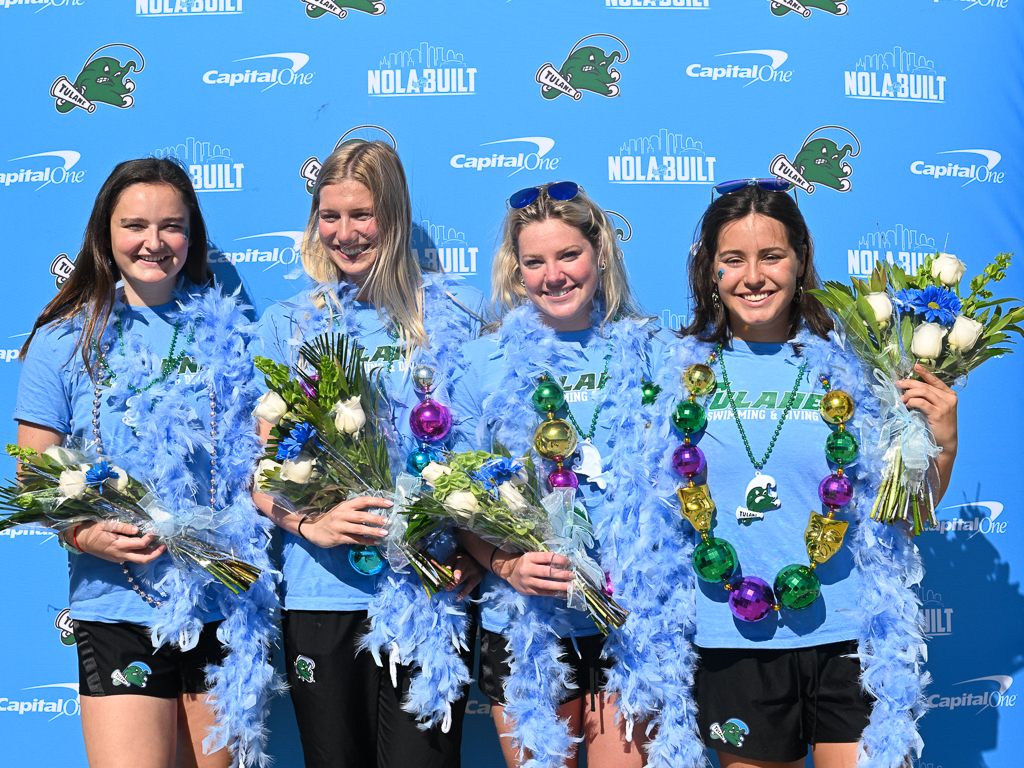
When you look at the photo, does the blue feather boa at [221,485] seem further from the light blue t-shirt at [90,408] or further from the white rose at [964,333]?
the white rose at [964,333]

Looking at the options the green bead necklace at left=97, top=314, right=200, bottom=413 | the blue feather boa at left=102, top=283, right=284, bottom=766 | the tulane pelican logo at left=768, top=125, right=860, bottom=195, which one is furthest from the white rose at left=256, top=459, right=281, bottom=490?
the tulane pelican logo at left=768, top=125, right=860, bottom=195

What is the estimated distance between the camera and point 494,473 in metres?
2.16

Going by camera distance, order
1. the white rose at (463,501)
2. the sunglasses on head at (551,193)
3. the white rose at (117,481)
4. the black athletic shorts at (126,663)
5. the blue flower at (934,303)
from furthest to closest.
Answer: the sunglasses on head at (551,193)
the black athletic shorts at (126,663)
the white rose at (117,481)
the blue flower at (934,303)
the white rose at (463,501)

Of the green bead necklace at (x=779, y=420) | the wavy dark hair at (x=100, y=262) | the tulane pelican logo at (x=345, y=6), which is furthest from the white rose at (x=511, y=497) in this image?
the tulane pelican logo at (x=345, y=6)

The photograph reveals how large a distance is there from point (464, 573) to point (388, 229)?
1.17 meters

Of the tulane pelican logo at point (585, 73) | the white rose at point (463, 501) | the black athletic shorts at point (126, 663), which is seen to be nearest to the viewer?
the white rose at point (463, 501)

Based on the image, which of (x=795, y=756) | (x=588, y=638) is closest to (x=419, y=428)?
(x=588, y=638)

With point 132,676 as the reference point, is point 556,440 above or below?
above

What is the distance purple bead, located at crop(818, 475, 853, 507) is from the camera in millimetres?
2234

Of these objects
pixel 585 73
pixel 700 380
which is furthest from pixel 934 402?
pixel 585 73

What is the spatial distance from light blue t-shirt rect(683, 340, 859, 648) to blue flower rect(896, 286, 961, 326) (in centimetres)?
33

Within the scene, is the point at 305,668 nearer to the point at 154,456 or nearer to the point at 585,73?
the point at 154,456

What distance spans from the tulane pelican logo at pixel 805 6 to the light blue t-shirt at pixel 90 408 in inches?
105

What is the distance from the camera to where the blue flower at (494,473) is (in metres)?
2.15
